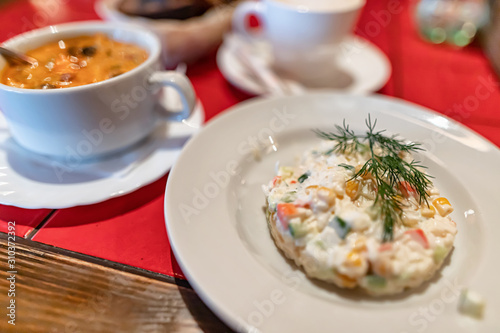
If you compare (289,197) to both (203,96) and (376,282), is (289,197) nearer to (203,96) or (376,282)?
(376,282)

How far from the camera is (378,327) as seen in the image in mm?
824

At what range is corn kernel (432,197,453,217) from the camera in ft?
3.50

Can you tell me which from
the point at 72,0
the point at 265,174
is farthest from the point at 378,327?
the point at 72,0

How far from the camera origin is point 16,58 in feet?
4.46

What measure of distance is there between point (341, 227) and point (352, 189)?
151mm

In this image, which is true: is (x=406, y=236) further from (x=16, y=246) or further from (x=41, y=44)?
(x=41, y=44)

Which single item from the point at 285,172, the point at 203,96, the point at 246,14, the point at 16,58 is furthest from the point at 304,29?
the point at 16,58

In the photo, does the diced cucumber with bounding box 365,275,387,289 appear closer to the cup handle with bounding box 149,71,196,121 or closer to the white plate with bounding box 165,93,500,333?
the white plate with bounding box 165,93,500,333

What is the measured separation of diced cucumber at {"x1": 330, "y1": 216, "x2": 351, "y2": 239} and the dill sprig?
10 cm

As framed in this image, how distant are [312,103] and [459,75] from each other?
44.4 inches

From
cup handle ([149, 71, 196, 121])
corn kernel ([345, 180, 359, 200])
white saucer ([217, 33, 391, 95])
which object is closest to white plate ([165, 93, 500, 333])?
cup handle ([149, 71, 196, 121])

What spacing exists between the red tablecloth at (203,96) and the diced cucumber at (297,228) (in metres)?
0.35

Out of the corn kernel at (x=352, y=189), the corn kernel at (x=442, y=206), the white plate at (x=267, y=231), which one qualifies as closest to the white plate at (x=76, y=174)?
the white plate at (x=267, y=231)

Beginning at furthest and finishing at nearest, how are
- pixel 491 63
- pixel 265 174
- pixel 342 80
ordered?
pixel 491 63, pixel 342 80, pixel 265 174
